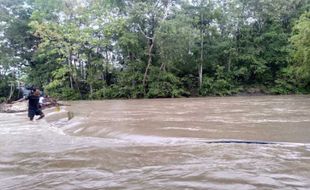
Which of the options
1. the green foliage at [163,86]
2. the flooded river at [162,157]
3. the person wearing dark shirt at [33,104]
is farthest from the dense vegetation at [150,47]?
the flooded river at [162,157]

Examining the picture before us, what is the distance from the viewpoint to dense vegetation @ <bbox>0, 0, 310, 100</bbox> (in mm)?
29000

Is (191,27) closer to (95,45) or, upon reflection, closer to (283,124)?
(95,45)

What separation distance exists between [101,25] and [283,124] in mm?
23020

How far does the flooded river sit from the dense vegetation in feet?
63.9

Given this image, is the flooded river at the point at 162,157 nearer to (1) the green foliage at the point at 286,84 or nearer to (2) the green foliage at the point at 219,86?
(2) the green foliage at the point at 219,86

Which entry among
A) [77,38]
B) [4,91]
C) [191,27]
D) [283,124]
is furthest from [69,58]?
[283,124]

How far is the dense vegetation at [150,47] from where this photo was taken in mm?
29000

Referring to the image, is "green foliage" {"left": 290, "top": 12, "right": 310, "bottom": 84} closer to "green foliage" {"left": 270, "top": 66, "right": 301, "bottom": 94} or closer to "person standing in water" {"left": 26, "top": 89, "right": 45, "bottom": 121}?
"green foliage" {"left": 270, "top": 66, "right": 301, "bottom": 94}

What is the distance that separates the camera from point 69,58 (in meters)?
30.5

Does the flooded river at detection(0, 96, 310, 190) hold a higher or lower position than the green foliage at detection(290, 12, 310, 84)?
lower

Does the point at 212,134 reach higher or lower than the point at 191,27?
lower

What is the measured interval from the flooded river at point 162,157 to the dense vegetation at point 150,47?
19472mm

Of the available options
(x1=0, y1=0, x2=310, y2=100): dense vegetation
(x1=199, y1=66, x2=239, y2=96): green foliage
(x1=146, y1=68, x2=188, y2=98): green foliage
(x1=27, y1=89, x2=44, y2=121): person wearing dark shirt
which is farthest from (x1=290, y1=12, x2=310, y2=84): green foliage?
(x1=27, y1=89, x2=44, y2=121): person wearing dark shirt

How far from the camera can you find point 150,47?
1174 inches
